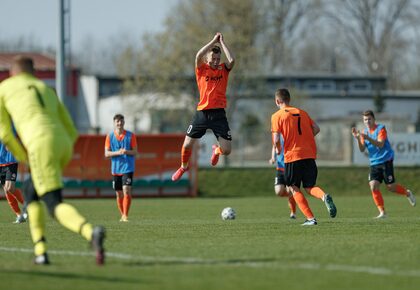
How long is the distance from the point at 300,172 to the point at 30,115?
6.42m

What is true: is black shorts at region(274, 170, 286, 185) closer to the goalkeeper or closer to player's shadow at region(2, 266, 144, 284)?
the goalkeeper

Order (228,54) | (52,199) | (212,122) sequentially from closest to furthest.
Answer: (52,199) → (228,54) → (212,122)

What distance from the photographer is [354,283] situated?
8.36 meters

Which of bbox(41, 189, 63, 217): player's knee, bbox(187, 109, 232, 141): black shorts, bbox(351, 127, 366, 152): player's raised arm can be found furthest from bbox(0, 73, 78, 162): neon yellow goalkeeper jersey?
bbox(351, 127, 366, 152): player's raised arm

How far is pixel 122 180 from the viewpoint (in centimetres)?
1903

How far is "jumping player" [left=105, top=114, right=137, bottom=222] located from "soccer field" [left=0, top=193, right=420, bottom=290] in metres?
3.79

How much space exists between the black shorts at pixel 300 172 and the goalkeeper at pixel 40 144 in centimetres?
570

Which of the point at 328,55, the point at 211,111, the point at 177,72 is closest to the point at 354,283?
the point at 211,111

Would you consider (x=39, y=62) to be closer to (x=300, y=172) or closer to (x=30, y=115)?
(x=300, y=172)

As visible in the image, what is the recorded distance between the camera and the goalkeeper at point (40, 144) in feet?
30.7

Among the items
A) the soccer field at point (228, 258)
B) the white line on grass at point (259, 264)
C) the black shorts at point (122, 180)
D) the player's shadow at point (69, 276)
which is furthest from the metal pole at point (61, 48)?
the player's shadow at point (69, 276)

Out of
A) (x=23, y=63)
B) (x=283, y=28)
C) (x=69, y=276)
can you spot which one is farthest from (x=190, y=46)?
(x=69, y=276)

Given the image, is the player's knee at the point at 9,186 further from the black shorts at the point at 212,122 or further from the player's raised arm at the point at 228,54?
the player's raised arm at the point at 228,54

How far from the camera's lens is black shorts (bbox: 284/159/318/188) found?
1491cm
